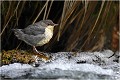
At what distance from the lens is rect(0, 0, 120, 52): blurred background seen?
13.7 ft

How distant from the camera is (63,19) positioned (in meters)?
4.07

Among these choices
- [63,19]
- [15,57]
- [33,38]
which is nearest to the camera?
[15,57]

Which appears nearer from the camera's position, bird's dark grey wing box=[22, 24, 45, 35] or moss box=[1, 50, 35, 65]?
moss box=[1, 50, 35, 65]

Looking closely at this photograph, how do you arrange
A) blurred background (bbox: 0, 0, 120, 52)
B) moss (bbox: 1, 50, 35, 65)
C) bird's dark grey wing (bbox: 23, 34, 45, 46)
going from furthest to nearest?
blurred background (bbox: 0, 0, 120, 52)
bird's dark grey wing (bbox: 23, 34, 45, 46)
moss (bbox: 1, 50, 35, 65)

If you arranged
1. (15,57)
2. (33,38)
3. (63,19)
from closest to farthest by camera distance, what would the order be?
(15,57) < (33,38) < (63,19)

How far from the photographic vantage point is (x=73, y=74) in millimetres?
2918

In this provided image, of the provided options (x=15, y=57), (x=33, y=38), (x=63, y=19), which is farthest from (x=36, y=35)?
(x=63, y=19)

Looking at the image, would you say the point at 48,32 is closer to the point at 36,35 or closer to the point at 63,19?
the point at 36,35

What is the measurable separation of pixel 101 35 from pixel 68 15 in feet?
3.76

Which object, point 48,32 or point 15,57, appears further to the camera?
point 48,32

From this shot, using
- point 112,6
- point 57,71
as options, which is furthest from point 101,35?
point 57,71

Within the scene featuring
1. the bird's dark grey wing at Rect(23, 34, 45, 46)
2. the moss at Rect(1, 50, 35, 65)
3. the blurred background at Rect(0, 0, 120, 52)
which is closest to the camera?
the moss at Rect(1, 50, 35, 65)

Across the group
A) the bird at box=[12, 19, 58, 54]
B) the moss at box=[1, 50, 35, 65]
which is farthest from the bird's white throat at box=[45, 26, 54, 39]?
the moss at box=[1, 50, 35, 65]

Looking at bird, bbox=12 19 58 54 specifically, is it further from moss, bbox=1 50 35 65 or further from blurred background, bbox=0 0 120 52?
blurred background, bbox=0 0 120 52
